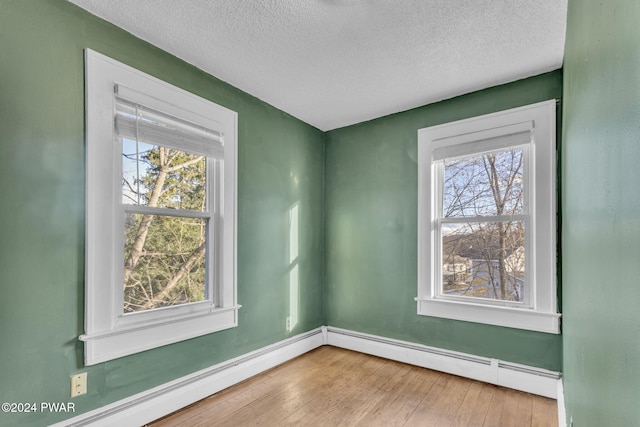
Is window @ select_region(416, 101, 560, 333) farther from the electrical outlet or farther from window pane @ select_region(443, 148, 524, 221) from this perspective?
the electrical outlet

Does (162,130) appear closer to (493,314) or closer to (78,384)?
(78,384)

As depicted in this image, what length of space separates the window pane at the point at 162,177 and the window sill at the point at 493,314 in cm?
218

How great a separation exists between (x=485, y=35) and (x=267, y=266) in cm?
243

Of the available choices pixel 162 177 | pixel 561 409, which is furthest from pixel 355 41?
pixel 561 409

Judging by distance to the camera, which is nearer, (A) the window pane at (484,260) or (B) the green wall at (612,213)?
(B) the green wall at (612,213)

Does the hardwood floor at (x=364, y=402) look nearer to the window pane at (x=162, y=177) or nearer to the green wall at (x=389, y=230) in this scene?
the green wall at (x=389, y=230)

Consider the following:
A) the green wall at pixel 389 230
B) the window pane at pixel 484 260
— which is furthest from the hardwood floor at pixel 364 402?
→ the window pane at pixel 484 260

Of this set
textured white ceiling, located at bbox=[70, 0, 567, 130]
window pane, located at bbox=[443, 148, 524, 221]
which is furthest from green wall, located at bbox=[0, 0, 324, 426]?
window pane, located at bbox=[443, 148, 524, 221]

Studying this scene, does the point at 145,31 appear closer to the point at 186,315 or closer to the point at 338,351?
the point at 186,315

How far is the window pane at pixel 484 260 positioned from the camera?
2.63 m

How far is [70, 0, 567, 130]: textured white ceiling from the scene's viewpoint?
1.84 metres

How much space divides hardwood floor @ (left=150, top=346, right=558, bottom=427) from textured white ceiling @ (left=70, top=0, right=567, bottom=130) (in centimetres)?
244

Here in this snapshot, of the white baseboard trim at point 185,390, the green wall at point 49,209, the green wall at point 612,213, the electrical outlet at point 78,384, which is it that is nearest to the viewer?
the green wall at point 612,213

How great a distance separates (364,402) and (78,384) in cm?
180
